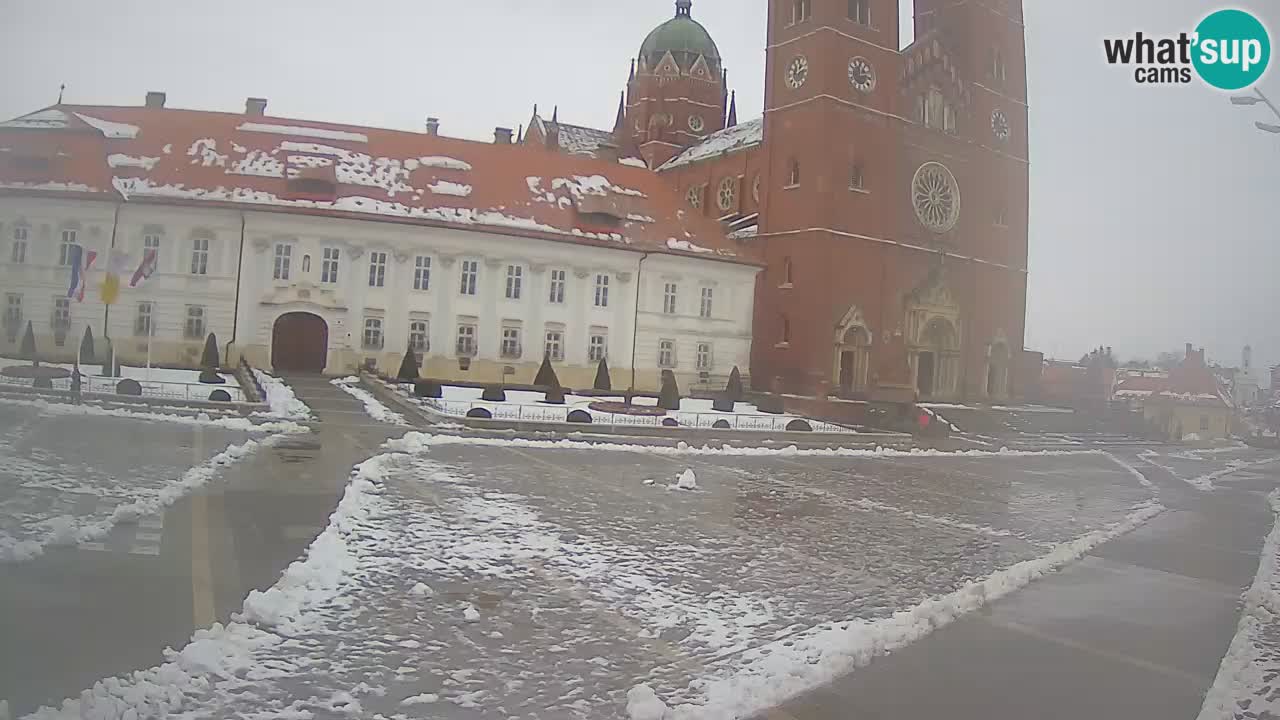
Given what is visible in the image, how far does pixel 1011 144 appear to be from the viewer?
30984 mm

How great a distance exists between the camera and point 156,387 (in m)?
15.9

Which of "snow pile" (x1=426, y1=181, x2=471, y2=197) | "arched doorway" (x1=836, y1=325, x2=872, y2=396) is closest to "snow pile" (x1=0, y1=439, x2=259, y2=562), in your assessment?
"snow pile" (x1=426, y1=181, x2=471, y2=197)

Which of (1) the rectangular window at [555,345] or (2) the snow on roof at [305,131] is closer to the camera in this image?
(2) the snow on roof at [305,131]

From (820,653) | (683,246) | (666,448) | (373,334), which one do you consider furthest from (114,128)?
(683,246)

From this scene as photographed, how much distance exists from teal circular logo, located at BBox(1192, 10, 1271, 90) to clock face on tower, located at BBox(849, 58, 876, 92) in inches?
1185

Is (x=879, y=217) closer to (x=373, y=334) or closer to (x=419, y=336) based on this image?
(x=419, y=336)

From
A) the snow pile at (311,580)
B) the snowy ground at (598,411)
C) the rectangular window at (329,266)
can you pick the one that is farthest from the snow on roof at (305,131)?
the snow pile at (311,580)

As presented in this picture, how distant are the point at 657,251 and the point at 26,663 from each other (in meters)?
30.7

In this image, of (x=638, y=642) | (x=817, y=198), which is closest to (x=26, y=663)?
(x=638, y=642)

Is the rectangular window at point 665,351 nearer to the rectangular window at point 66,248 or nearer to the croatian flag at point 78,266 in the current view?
the croatian flag at point 78,266

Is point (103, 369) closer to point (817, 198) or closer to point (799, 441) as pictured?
point (799, 441)

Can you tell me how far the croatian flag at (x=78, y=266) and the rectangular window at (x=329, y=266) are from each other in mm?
17656

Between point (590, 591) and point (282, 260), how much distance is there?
2209 centimetres

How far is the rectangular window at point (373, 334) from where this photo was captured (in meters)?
29.5
